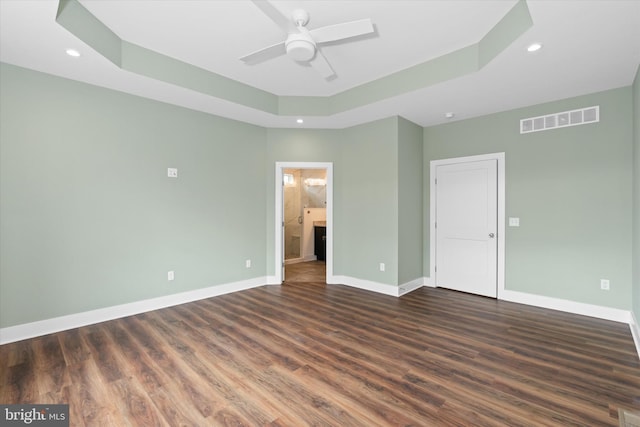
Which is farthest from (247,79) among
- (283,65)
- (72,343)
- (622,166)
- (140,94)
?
(622,166)

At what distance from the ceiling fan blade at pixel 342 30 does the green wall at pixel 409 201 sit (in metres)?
2.39

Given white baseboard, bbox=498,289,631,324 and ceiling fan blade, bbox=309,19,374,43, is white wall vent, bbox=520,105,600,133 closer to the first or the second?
white baseboard, bbox=498,289,631,324

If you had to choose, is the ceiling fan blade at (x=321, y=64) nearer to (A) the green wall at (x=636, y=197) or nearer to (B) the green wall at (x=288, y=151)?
(B) the green wall at (x=288, y=151)

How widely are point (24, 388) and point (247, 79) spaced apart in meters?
3.71

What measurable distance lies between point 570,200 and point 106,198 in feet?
18.6

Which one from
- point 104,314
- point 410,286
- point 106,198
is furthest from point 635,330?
point 106,198

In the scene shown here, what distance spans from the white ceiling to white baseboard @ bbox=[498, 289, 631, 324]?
259cm

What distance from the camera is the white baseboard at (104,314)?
2.91 metres

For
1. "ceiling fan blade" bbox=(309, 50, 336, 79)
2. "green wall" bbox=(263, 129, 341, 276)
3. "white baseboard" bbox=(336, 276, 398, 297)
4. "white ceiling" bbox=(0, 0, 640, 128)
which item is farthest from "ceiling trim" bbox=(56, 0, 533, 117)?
"white baseboard" bbox=(336, 276, 398, 297)

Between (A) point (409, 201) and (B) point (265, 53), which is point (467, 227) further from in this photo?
(B) point (265, 53)

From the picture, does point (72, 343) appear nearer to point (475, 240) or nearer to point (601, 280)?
point (475, 240)

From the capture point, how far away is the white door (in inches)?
172

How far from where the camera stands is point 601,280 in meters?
3.51

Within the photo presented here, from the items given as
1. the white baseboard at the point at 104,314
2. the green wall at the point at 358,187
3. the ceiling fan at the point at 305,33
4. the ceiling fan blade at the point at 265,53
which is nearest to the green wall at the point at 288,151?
the green wall at the point at 358,187
